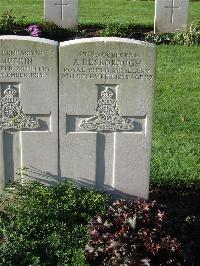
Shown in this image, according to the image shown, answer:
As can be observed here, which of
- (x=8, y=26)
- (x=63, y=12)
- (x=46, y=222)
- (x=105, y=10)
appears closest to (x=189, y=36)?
(x=63, y=12)

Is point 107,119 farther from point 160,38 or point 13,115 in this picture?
point 160,38

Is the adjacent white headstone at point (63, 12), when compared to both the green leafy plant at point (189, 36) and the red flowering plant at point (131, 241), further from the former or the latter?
the red flowering plant at point (131, 241)

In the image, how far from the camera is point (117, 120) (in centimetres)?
511

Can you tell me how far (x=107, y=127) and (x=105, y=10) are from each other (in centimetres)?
1324

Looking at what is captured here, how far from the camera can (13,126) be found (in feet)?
16.9

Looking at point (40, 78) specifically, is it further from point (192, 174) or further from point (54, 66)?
point (192, 174)

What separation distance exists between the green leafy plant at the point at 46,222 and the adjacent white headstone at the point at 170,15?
950 cm

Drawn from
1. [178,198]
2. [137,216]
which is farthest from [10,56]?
[178,198]

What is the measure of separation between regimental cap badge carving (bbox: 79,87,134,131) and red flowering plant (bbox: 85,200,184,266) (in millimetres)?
760

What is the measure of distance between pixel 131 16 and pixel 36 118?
12.0m

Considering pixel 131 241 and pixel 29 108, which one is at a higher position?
pixel 29 108

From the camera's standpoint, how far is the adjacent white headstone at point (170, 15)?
45.6 ft

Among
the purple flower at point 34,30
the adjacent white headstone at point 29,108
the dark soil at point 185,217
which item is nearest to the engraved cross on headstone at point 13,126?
the adjacent white headstone at point 29,108

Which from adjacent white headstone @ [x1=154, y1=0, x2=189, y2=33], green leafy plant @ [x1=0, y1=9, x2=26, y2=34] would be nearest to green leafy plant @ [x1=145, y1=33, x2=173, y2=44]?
adjacent white headstone @ [x1=154, y1=0, x2=189, y2=33]
